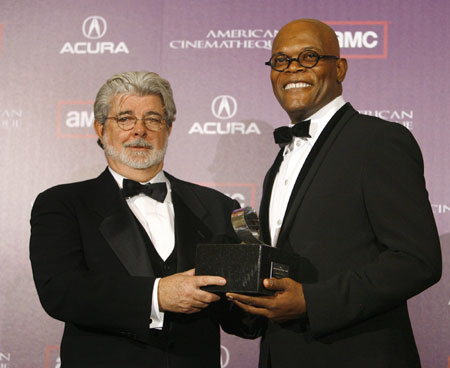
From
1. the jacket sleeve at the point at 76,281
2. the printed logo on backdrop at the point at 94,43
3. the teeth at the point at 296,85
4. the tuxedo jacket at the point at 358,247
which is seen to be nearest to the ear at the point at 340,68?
the teeth at the point at 296,85

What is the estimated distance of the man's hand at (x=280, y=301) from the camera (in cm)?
184

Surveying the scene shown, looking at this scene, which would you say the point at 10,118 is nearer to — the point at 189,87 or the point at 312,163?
the point at 189,87

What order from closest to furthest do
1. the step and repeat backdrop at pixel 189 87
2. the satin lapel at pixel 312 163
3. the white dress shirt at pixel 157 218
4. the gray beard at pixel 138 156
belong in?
the satin lapel at pixel 312 163 < the white dress shirt at pixel 157 218 < the gray beard at pixel 138 156 < the step and repeat backdrop at pixel 189 87

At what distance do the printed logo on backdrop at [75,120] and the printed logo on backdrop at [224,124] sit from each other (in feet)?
1.98

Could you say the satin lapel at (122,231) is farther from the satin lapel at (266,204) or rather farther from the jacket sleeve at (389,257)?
the jacket sleeve at (389,257)

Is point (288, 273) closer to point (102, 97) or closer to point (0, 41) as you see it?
point (102, 97)

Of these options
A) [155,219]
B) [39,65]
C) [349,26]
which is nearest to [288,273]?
[155,219]

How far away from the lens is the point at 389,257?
1873mm

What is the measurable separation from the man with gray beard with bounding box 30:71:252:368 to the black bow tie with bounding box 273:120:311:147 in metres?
0.48

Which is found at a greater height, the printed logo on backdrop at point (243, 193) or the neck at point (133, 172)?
the neck at point (133, 172)

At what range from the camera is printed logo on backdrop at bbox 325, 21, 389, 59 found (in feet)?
11.6

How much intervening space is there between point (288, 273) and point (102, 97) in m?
1.20

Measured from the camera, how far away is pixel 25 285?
11.6ft

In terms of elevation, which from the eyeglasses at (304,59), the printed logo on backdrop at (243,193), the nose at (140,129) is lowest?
the printed logo on backdrop at (243,193)
